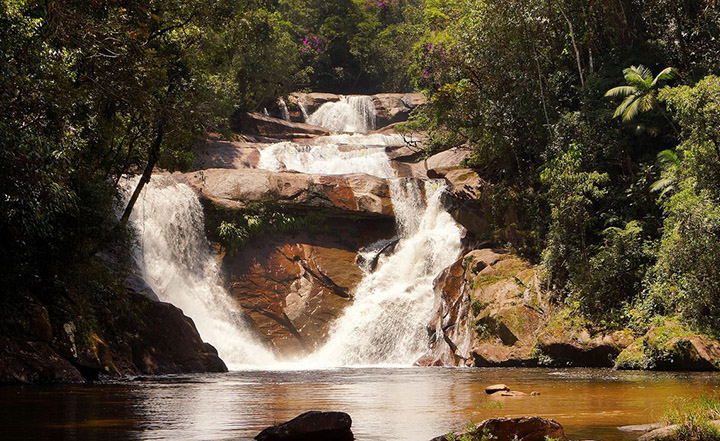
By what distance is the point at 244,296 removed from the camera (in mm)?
28703

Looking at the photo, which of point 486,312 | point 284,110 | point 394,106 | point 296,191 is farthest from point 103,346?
point 394,106

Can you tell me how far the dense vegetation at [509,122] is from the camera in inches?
449

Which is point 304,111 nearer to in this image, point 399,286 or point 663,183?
point 399,286

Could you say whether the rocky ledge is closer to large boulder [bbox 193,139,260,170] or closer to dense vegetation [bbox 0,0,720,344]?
dense vegetation [bbox 0,0,720,344]

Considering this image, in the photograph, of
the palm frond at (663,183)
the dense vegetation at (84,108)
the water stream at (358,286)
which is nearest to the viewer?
the dense vegetation at (84,108)

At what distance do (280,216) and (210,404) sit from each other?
2057cm

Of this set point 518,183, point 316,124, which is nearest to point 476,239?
point 518,183

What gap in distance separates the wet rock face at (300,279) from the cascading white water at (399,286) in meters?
0.73

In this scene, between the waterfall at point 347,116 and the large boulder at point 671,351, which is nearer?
the large boulder at point 671,351

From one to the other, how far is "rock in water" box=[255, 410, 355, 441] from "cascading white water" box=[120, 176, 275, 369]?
19726 mm

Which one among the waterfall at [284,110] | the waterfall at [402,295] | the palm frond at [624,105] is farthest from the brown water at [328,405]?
the waterfall at [284,110]

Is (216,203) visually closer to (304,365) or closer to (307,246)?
(307,246)

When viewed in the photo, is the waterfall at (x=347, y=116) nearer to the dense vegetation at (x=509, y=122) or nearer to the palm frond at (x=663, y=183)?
the dense vegetation at (x=509, y=122)

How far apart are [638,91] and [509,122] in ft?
17.1
